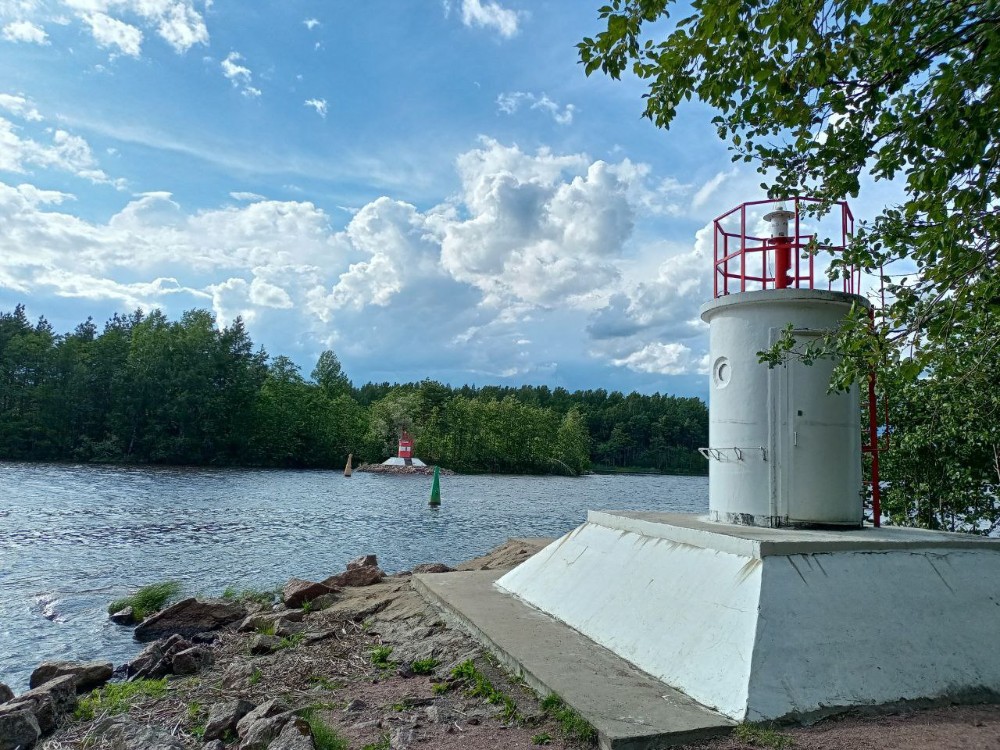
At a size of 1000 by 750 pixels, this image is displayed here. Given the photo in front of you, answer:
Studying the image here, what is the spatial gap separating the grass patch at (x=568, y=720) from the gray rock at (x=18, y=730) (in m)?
5.58

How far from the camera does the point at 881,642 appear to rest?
6980mm

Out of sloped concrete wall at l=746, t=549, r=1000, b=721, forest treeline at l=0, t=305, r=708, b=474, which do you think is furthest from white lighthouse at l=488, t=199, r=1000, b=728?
forest treeline at l=0, t=305, r=708, b=474

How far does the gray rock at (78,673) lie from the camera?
10367mm

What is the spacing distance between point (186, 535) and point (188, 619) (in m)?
13.8

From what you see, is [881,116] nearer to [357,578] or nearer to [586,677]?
[586,677]

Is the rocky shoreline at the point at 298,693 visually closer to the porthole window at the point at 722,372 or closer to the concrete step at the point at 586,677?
the concrete step at the point at 586,677

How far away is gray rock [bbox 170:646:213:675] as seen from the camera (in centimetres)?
1039

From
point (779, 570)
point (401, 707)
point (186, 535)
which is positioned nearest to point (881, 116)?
point (779, 570)

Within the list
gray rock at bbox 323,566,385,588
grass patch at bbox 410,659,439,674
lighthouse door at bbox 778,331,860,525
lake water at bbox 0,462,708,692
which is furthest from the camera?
gray rock at bbox 323,566,385,588

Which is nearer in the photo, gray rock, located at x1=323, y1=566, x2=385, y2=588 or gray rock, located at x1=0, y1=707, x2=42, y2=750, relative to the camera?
gray rock, located at x1=0, y1=707, x2=42, y2=750

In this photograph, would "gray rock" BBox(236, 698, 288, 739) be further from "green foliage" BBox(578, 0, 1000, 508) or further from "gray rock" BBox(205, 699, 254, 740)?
"green foliage" BBox(578, 0, 1000, 508)

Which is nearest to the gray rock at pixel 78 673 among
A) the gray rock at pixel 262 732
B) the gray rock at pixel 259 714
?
the gray rock at pixel 259 714

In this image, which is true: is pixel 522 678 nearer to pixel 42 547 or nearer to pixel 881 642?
pixel 881 642

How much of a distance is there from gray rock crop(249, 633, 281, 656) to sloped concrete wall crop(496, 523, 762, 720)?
3821 mm
